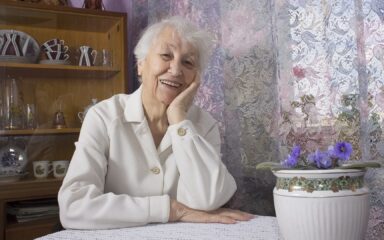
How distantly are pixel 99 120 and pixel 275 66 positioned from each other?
0.71 m

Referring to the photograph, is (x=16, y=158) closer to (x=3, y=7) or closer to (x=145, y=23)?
(x=3, y=7)

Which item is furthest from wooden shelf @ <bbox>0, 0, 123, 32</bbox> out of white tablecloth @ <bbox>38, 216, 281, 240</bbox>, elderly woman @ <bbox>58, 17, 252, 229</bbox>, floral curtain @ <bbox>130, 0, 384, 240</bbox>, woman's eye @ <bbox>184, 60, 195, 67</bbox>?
white tablecloth @ <bbox>38, 216, 281, 240</bbox>

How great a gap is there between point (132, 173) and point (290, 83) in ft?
2.09

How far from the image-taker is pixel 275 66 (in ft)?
5.03

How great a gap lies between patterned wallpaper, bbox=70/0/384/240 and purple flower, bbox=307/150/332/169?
0.46 meters

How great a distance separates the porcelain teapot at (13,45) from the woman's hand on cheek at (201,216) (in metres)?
1.58

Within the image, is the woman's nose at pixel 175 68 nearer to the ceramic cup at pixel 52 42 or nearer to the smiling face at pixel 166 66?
the smiling face at pixel 166 66

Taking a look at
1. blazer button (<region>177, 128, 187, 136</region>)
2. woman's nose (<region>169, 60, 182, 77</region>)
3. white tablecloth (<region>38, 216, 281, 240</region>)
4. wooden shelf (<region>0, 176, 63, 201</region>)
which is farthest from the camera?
wooden shelf (<region>0, 176, 63, 201</region>)

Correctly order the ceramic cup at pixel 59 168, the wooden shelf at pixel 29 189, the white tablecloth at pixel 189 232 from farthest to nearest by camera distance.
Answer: the ceramic cup at pixel 59 168, the wooden shelf at pixel 29 189, the white tablecloth at pixel 189 232

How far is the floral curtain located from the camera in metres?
1.15

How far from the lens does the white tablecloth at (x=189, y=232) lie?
0.92 metres

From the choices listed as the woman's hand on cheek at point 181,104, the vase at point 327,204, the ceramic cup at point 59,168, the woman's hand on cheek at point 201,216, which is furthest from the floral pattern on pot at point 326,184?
the ceramic cup at point 59,168

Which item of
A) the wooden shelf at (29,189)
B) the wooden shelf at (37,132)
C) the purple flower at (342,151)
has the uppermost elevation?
the wooden shelf at (37,132)

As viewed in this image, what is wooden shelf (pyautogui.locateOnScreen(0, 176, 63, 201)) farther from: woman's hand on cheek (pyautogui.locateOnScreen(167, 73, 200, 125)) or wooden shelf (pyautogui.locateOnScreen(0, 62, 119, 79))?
woman's hand on cheek (pyautogui.locateOnScreen(167, 73, 200, 125))
